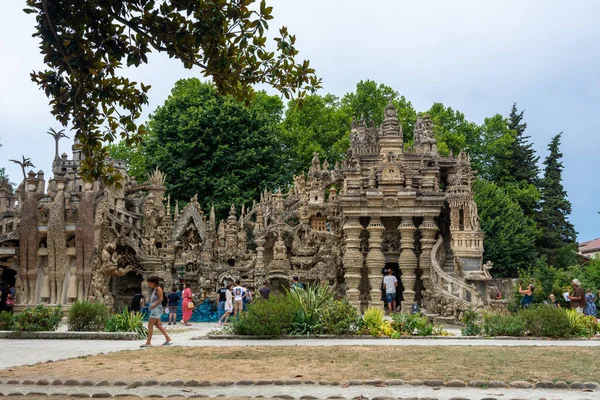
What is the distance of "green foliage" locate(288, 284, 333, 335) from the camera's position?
17828 mm

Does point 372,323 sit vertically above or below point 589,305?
below

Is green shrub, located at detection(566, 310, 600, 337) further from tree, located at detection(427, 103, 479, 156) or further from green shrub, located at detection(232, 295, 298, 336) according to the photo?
tree, located at detection(427, 103, 479, 156)

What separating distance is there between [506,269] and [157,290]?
2920cm

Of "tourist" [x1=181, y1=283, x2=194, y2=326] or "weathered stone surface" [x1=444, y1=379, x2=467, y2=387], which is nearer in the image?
"weathered stone surface" [x1=444, y1=379, x2=467, y2=387]

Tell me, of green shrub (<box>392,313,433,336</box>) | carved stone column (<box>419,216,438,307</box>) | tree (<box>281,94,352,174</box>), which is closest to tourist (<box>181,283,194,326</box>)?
carved stone column (<box>419,216,438,307</box>)

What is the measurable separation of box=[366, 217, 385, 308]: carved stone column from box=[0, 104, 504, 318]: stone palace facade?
0.04m

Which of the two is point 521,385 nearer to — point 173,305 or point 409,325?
point 409,325

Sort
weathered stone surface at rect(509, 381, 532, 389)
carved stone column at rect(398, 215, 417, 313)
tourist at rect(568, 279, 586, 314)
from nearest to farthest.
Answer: weathered stone surface at rect(509, 381, 532, 389) < tourist at rect(568, 279, 586, 314) < carved stone column at rect(398, 215, 417, 313)

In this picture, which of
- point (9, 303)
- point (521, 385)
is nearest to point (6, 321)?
point (9, 303)

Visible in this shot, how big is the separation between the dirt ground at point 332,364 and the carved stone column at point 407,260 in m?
10.9

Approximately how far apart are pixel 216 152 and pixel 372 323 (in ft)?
82.8

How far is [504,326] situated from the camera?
17.5 m

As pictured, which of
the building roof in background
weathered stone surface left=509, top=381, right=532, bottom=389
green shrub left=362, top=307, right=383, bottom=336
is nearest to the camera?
weathered stone surface left=509, top=381, right=532, bottom=389

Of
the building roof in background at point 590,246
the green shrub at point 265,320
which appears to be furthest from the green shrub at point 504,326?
the building roof in background at point 590,246
